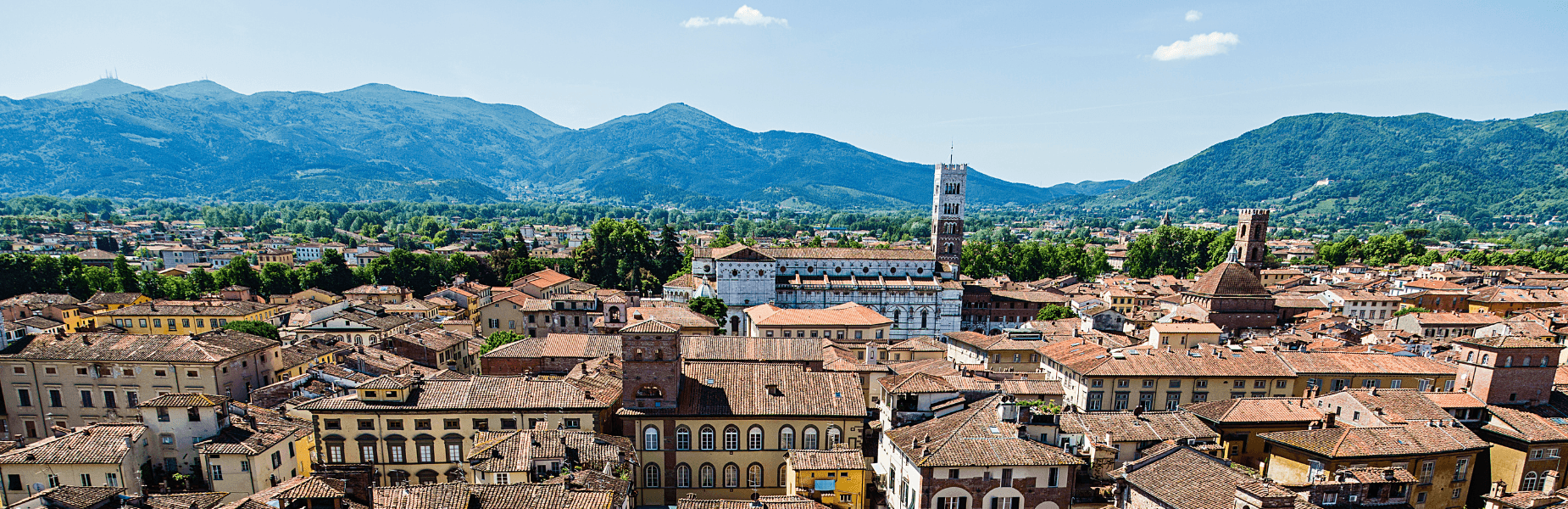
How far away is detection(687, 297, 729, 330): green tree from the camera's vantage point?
227 feet

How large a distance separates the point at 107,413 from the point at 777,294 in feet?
189

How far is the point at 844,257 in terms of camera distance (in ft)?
282

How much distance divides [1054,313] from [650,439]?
60177 mm

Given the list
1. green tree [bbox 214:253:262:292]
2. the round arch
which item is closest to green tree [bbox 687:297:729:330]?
the round arch

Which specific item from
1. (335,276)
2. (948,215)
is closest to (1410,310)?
(948,215)

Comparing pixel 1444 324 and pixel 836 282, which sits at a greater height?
pixel 836 282

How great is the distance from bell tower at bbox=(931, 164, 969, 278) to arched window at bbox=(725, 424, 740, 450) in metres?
68.3

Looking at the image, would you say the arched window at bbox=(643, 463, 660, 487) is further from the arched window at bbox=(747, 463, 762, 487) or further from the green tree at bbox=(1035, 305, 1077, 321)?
the green tree at bbox=(1035, 305, 1077, 321)

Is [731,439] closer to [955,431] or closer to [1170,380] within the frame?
[955,431]

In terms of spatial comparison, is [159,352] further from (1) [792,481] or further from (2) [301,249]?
(2) [301,249]

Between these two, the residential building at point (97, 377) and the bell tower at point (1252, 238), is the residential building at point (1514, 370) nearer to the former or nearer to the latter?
the bell tower at point (1252, 238)

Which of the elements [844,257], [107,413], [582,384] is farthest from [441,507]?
[844,257]

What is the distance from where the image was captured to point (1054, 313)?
8131 cm

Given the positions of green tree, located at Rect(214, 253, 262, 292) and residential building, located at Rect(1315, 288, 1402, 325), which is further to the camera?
residential building, located at Rect(1315, 288, 1402, 325)
